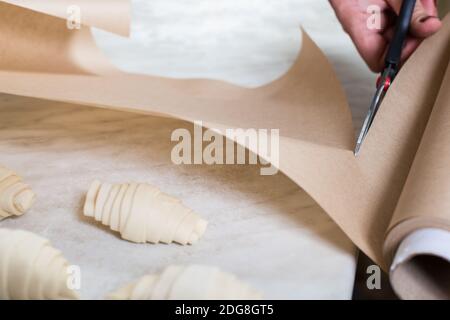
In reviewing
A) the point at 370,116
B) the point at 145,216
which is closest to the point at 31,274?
the point at 145,216

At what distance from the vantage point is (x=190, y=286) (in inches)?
33.7

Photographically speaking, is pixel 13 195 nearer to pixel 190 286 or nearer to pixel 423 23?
pixel 190 286

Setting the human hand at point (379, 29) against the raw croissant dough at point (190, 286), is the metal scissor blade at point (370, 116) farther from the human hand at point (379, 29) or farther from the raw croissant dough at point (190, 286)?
the raw croissant dough at point (190, 286)

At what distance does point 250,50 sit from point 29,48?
0.84m

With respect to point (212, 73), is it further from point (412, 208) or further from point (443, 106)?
point (412, 208)

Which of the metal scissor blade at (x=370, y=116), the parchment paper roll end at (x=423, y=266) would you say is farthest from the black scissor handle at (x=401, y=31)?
the parchment paper roll end at (x=423, y=266)

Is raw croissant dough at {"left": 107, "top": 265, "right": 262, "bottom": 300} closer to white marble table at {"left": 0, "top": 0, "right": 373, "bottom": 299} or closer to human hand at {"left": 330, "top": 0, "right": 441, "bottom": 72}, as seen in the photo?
white marble table at {"left": 0, "top": 0, "right": 373, "bottom": 299}

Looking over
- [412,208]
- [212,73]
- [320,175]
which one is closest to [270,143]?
[320,175]

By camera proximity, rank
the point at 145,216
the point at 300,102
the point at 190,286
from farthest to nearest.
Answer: the point at 300,102, the point at 145,216, the point at 190,286

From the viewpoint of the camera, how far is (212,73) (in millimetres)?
1907

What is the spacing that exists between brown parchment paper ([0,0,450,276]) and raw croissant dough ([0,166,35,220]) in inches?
8.5

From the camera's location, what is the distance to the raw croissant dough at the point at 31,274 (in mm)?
912

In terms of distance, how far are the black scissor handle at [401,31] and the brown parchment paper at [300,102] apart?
41 mm

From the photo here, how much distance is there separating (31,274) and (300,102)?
0.85 m
